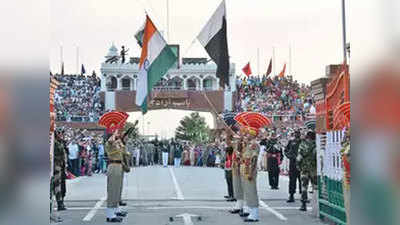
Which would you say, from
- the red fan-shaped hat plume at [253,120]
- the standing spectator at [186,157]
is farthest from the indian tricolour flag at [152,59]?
the standing spectator at [186,157]

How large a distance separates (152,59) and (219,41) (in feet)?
5.24

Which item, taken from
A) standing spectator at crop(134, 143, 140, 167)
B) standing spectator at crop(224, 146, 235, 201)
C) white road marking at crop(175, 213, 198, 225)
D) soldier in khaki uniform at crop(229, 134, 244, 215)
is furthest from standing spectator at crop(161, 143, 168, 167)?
white road marking at crop(175, 213, 198, 225)

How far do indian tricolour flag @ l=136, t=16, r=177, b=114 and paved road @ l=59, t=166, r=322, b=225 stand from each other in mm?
2459

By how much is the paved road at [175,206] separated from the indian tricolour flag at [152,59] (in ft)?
8.07

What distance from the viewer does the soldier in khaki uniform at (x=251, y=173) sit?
11414 mm

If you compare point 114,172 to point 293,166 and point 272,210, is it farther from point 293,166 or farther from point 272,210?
point 293,166

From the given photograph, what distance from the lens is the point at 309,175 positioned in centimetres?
1223

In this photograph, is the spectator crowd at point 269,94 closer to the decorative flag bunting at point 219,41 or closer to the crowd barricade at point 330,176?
the decorative flag bunting at point 219,41

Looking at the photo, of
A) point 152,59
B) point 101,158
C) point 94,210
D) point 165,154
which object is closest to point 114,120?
point 152,59
